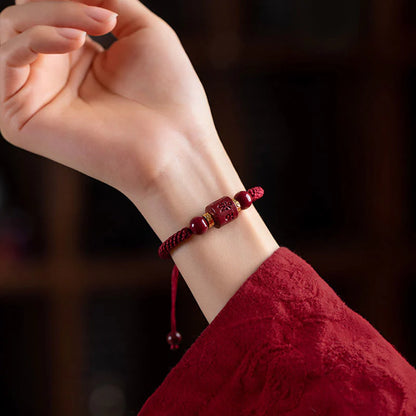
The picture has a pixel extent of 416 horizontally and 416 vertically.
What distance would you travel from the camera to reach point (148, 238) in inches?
53.6

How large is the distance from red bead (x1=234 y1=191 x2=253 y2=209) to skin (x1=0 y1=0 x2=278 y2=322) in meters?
0.01

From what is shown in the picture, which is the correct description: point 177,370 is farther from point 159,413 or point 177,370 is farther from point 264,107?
point 264,107

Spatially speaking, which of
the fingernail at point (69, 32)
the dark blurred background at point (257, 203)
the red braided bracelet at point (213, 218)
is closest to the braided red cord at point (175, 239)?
the red braided bracelet at point (213, 218)

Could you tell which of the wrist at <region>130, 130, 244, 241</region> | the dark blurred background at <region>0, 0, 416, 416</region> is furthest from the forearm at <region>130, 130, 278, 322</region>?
the dark blurred background at <region>0, 0, 416, 416</region>

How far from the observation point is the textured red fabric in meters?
0.38

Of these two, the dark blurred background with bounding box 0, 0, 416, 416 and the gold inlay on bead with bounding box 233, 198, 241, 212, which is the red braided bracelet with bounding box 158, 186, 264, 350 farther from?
the dark blurred background with bounding box 0, 0, 416, 416

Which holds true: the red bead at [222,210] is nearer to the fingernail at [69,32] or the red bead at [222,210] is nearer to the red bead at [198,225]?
the red bead at [198,225]

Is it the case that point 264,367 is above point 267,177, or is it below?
above

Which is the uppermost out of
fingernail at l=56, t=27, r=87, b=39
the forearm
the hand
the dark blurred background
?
fingernail at l=56, t=27, r=87, b=39

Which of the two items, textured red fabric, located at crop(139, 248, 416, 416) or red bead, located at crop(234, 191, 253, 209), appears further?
red bead, located at crop(234, 191, 253, 209)

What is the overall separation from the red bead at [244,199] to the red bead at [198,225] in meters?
0.05

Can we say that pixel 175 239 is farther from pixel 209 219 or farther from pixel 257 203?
pixel 257 203

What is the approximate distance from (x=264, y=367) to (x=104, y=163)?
0.24 m

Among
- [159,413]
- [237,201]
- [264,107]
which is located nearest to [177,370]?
[159,413]
